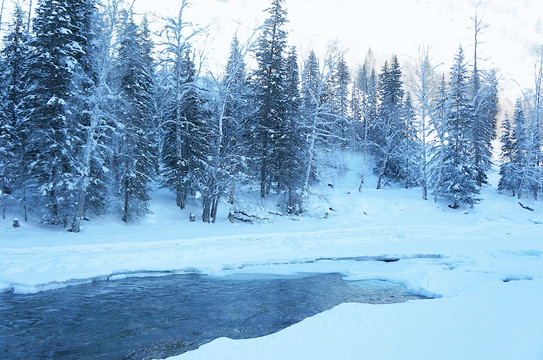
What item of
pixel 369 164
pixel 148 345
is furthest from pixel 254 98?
pixel 369 164

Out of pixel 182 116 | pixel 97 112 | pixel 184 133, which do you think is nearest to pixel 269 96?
pixel 182 116

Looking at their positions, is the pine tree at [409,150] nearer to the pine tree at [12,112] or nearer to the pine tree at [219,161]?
the pine tree at [219,161]

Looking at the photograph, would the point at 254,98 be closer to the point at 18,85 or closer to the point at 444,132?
the point at 18,85

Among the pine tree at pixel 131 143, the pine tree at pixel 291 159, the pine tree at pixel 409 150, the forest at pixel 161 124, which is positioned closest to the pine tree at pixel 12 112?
the forest at pixel 161 124

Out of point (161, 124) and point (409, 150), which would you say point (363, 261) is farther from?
point (409, 150)

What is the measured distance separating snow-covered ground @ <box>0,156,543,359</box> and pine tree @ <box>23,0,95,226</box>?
83.6 inches

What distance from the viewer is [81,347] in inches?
258

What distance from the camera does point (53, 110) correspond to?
16609 mm

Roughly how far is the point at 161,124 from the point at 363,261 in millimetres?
14852

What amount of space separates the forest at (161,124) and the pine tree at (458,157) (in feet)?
0.38

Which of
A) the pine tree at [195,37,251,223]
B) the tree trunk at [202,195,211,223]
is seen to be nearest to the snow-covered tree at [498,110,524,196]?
the pine tree at [195,37,251,223]

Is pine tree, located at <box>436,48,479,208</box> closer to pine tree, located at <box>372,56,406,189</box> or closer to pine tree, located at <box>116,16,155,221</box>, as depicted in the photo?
pine tree, located at <box>372,56,406,189</box>

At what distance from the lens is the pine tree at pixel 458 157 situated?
27.4 meters

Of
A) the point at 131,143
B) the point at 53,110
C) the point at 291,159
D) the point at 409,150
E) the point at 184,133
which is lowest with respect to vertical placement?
the point at 291,159
